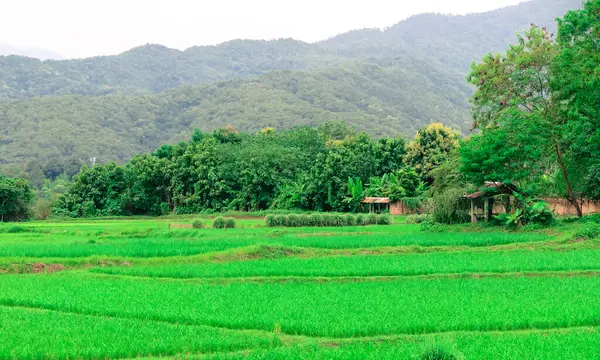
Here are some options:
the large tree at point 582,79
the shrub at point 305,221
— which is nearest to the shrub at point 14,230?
the shrub at point 305,221

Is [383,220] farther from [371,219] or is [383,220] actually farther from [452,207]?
[452,207]

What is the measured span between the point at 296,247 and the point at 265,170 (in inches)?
1114

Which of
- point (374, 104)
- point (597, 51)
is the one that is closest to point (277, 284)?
point (597, 51)

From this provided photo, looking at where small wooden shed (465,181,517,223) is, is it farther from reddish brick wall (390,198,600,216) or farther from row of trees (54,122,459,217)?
row of trees (54,122,459,217)

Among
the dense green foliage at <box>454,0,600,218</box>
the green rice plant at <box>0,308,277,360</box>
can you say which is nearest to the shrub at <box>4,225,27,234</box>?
the green rice plant at <box>0,308,277,360</box>

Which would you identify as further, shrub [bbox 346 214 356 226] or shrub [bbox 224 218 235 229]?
→ shrub [bbox 346 214 356 226]

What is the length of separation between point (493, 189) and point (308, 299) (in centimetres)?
1790

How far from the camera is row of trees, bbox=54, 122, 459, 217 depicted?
4609 cm

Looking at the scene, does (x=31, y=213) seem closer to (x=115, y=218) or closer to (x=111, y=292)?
(x=115, y=218)

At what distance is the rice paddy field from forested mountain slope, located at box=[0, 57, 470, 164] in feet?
216

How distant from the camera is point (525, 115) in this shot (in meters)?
27.6

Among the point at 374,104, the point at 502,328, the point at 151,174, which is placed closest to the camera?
the point at 502,328

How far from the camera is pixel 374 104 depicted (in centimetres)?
10525

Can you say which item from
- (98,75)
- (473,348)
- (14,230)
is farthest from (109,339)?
(98,75)
